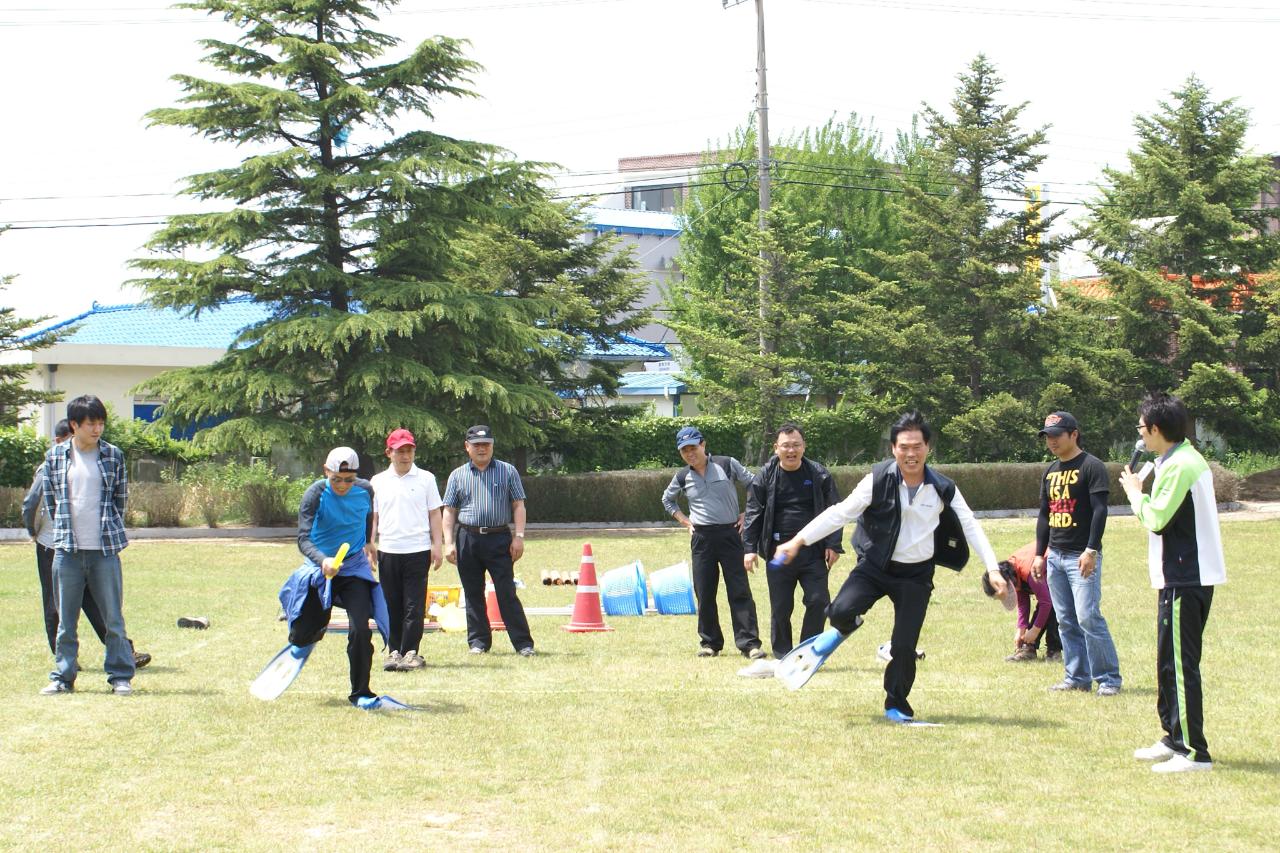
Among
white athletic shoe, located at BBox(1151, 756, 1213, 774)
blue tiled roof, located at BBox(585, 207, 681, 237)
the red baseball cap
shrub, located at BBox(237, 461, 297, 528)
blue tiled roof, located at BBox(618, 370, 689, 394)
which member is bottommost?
white athletic shoe, located at BBox(1151, 756, 1213, 774)

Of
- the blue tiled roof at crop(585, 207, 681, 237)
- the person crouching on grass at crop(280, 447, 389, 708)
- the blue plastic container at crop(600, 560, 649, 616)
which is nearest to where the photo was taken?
the person crouching on grass at crop(280, 447, 389, 708)

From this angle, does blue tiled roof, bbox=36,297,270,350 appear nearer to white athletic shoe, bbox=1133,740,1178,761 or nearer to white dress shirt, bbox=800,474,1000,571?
white dress shirt, bbox=800,474,1000,571

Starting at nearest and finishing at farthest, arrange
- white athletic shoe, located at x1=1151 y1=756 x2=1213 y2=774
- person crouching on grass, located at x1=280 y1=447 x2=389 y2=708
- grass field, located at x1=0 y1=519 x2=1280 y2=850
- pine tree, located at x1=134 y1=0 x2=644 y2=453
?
grass field, located at x1=0 y1=519 x2=1280 y2=850 → white athletic shoe, located at x1=1151 y1=756 x2=1213 y2=774 → person crouching on grass, located at x1=280 y1=447 x2=389 y2=708 → pine tree, located at x1=134 y1=0 x2=644 y2=453

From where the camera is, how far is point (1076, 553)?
9.40m

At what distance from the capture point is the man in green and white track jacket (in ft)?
22.8

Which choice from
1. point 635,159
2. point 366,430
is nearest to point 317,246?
point 366,430

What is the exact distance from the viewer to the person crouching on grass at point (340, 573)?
8.95m

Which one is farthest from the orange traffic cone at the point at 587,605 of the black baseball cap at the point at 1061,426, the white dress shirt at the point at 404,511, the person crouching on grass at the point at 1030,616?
the black baseball cap at the point at 1061,426

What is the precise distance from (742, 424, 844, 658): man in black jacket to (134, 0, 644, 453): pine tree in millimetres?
18235

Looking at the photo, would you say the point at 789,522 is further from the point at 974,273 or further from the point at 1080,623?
the point at 974,273

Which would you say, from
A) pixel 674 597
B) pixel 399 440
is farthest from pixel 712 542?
pixel 674 597

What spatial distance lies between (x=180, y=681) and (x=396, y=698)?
197 centimetres

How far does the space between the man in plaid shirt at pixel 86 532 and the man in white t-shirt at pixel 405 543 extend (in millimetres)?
1925

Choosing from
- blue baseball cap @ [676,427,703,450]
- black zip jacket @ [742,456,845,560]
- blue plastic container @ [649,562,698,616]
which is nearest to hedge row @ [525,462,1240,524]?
blue plastic container @ [649,562,698,616]
